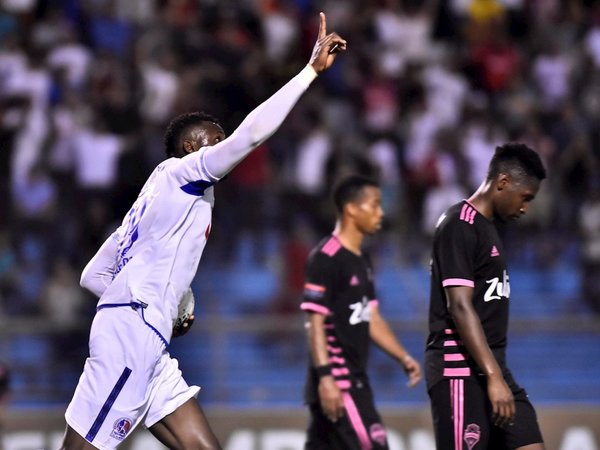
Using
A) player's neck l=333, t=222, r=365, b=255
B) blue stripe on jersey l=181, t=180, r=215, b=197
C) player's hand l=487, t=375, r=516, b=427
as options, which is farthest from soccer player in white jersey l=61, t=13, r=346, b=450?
player's neck l=333, t=222, r=365, b=255

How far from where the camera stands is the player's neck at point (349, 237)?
30.5ft

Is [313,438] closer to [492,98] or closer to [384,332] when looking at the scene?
[384,332]

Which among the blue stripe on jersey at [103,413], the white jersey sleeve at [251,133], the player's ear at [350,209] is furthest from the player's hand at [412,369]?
the white jersey sleeve at [251,133]

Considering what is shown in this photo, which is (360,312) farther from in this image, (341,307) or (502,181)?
(502,181)

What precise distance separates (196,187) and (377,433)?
120 inches

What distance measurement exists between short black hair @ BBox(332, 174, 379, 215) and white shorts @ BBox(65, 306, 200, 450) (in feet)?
10.2

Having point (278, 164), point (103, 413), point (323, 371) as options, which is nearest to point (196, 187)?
point (103, 413)

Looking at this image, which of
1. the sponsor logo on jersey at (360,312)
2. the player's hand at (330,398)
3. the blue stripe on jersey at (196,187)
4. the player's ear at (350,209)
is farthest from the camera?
the player's ear at (350,209)

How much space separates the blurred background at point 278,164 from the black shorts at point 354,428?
3.17 m

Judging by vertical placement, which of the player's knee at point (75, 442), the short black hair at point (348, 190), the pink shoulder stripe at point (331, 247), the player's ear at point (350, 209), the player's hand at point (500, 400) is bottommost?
the player's knee at point (75, 442)

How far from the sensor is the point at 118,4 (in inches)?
656

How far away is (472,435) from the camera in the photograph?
6980 millimetres

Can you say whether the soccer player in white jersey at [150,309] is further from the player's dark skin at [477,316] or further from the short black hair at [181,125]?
the player's dark skin at [477,316]

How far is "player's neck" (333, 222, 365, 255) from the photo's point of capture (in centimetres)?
929
